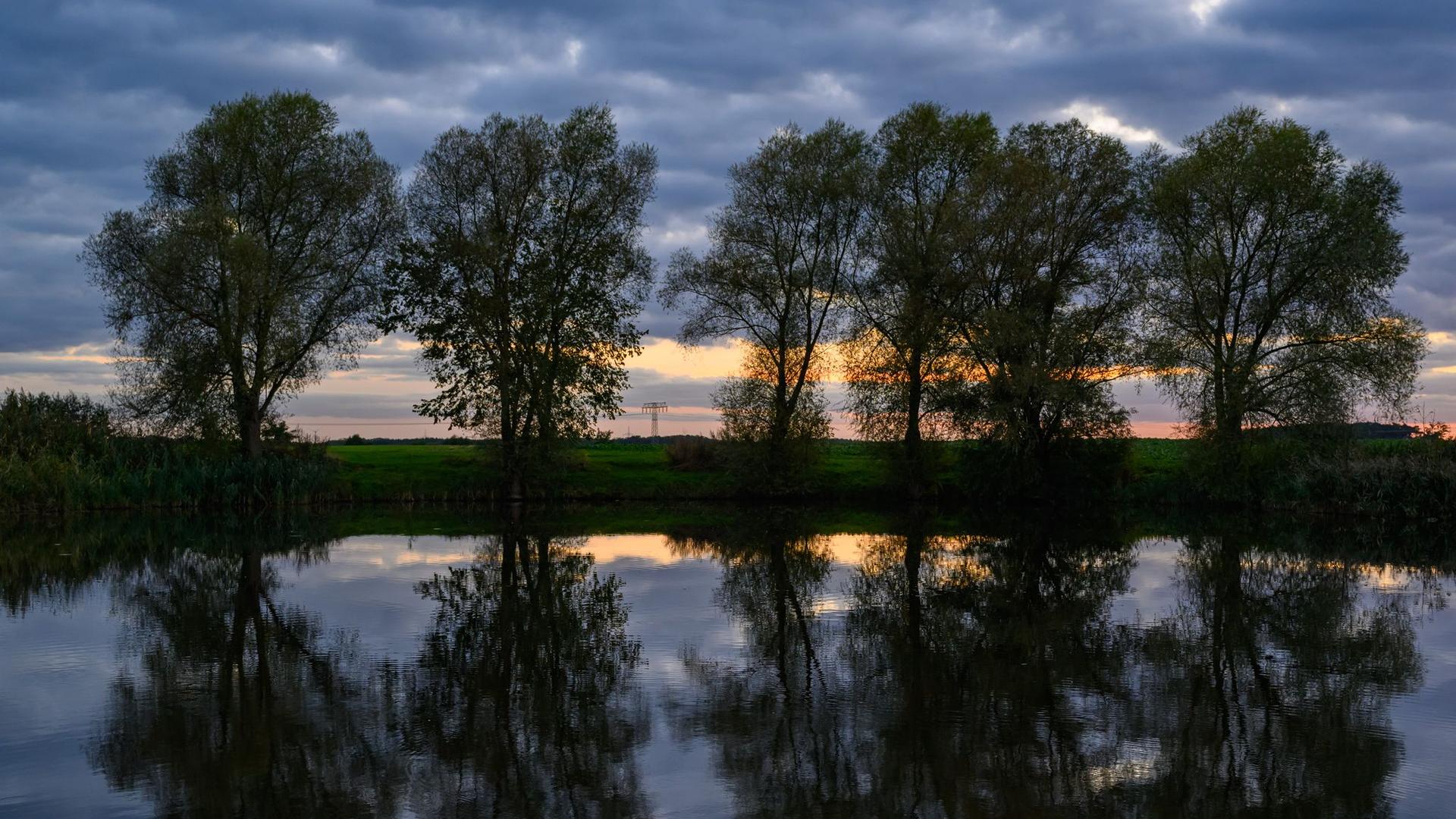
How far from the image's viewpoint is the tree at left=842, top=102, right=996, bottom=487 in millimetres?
38969

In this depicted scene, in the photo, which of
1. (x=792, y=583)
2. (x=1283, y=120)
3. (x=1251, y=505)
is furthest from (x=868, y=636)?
(x=1283, y=120)

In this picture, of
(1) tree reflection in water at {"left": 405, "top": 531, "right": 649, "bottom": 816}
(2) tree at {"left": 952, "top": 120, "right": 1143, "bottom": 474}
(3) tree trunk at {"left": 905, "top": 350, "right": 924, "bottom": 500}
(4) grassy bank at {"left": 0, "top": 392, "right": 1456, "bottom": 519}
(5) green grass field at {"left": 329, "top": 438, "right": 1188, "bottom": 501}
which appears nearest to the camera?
(1) tree reflection in water at {"left": 405, "top": 531, "right": 649, "bottom": 816}

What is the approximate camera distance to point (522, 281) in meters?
39.2

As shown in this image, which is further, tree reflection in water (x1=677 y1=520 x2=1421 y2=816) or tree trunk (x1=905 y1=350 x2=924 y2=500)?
tree trunk (x1=905 y1=350 x2=924 y2=500)

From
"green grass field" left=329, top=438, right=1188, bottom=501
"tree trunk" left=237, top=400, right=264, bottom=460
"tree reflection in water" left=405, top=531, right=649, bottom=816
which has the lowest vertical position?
"tree reflection in water" left=405, top=531, right=649, bottom=816

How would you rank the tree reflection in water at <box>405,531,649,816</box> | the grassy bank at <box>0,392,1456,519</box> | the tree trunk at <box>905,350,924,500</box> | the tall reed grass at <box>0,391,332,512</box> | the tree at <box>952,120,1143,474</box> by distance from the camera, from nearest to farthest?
1. the tree reflection in water at <box>405,531,649,816</box>
2. the tall reed grass at <box>0,391,332,512</box>
3. the grassy bank at <box>0,392,1456,519</box>
4. the tree at <box>952,120,1143,474</box>
5. the tree trunk at <box>905,350,924,500</box>

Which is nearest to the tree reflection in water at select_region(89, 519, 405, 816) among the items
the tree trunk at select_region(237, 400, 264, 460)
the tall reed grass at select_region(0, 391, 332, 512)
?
the tall reed grass at select_region(0, 391, 332, 512)

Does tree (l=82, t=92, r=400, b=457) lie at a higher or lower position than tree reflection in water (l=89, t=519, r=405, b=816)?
higher

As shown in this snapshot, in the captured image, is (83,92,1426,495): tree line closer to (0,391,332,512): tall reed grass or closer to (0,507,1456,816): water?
(0,391,332,512): tall reed grass

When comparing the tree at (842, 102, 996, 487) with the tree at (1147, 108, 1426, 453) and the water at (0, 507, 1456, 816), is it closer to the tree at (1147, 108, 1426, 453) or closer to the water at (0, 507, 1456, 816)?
the tree at (1147, 108, 1426, 453)

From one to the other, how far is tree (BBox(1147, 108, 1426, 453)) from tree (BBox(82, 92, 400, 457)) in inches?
1158

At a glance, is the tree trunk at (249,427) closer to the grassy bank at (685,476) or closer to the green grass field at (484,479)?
the grassy bank at (685,476)

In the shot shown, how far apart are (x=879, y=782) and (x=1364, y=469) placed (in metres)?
32.8

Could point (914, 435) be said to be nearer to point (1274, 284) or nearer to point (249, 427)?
point (1274, 284)
